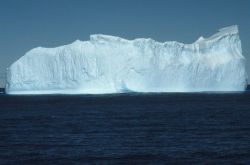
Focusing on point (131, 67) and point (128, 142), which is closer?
point (128, 142)

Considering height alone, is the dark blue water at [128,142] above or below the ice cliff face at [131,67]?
below

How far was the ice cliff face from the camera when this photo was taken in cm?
6688

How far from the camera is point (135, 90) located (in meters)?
68.4

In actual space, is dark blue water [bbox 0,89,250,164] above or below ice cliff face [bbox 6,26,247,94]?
below

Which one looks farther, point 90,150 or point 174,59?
point 174,59

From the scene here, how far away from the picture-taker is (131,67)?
66.6 meters

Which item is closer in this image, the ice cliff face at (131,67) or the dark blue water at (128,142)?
the dark blue water at (128,142)

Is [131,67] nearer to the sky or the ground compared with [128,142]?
nearer to the sky

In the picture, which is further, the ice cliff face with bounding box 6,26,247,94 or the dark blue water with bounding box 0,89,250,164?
the ice cliff face with bounding box 6,26,247,94

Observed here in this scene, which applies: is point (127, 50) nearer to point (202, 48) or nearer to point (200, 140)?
point (202, 48)

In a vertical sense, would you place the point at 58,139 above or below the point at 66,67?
below

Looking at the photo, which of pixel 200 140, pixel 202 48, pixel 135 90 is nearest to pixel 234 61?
pixel 202 48

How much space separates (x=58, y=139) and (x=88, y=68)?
44924 mm

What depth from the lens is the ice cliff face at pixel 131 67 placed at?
66.9m
